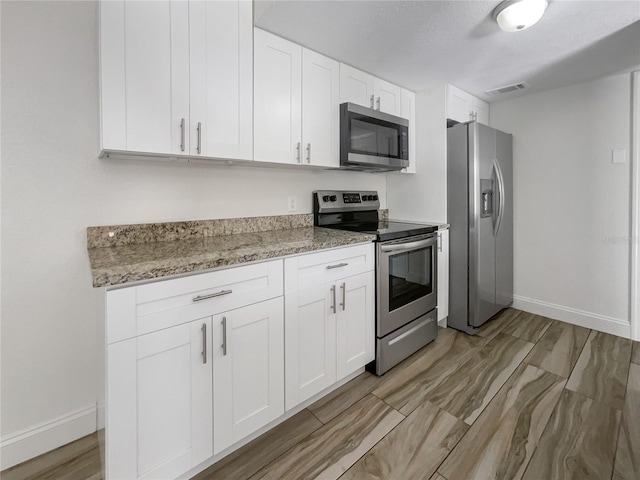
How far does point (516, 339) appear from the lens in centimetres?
255

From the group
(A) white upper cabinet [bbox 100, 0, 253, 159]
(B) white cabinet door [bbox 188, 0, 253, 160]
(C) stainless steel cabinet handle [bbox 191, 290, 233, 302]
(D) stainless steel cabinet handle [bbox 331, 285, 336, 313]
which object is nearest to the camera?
(C) stainless steel cabinet handle [bbox 191, 290, 233, 302]

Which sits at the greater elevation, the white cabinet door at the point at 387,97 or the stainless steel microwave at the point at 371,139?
the white cabinet door at the point at 387,97

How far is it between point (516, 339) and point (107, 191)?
302 cm

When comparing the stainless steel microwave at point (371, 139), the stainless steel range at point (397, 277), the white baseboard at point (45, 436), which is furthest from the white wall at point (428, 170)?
the white baseboard at point (45, 436)

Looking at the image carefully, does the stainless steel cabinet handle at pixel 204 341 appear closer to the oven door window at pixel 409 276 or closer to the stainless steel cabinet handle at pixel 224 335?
the stainless steel cabinet handle at pixel 224 335

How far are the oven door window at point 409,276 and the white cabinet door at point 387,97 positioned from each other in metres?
1.17

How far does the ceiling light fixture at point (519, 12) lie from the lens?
1520 millimetres

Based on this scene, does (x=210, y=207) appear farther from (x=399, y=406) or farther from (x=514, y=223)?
(x=514, y=223)

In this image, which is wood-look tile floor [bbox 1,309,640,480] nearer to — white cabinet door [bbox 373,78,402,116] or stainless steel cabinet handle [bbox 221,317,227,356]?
stainless steel cabinet handle [bbox 221,317,227,356]

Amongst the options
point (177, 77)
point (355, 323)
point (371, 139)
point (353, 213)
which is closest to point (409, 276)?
point (355, 323)

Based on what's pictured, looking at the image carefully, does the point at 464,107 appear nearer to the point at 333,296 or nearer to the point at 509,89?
the point at 509,89

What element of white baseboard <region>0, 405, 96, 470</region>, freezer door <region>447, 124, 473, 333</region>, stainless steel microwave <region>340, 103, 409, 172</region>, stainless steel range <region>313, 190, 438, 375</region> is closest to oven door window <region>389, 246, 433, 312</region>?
stainless steel range <region>313, 190, 438, 375</region>

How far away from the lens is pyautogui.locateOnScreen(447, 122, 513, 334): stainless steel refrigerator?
2.54 metres

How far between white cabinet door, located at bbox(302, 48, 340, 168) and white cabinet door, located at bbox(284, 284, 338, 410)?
2.95 ft
